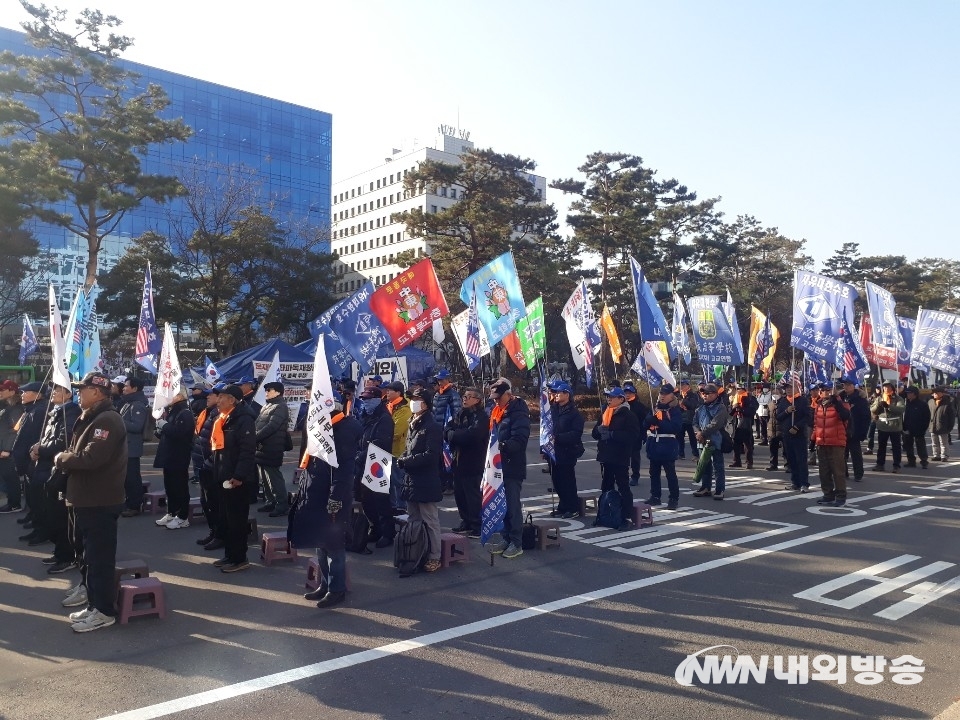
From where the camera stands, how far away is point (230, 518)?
733 centimetres

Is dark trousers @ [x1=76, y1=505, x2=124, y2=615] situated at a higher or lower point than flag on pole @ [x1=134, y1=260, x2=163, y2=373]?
lower

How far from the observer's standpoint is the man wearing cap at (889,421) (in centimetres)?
1539

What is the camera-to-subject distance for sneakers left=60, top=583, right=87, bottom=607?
247 inches

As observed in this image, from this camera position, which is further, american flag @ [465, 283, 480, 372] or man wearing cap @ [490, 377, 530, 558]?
american flag @ [465, 283, 480, 372]

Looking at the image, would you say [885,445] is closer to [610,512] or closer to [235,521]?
[610,512]

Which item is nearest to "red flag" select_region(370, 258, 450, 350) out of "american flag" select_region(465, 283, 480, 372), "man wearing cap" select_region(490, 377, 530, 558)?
"american flag" select_region(465, 283, 480, 372)

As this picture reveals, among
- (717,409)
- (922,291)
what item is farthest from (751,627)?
(922,291)

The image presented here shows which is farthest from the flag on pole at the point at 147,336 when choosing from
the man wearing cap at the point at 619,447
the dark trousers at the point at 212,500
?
the man wearing cap at the point at 619,447

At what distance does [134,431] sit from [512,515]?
5.03 metres

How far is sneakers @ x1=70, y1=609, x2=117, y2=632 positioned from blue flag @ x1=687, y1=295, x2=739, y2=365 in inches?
707

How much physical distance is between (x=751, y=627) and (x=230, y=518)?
16.0 ft

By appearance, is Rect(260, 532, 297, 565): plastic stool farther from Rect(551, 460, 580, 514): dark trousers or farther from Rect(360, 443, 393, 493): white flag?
Rect(551, 460, 580, 514): dark trousers

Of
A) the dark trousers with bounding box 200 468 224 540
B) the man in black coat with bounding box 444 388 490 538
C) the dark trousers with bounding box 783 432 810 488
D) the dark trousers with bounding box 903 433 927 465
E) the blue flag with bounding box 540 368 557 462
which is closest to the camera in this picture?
the dark trousers with bounding box 200 468 224 540

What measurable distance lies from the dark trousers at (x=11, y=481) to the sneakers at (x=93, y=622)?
18.4 feet
